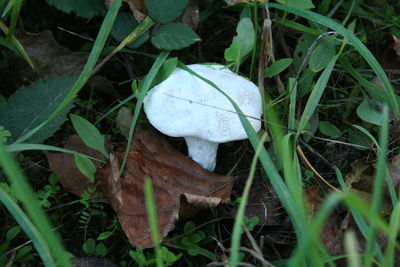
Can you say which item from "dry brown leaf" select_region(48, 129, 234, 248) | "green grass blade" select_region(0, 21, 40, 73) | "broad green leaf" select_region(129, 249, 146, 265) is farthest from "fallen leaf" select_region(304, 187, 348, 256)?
"green grass blade" select_region(0, 21, 40, 73)

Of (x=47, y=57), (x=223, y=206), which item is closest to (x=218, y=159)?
(x=223, y=206)

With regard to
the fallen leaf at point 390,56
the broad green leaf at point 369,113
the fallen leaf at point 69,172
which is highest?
the fallen leaf at point 390,56

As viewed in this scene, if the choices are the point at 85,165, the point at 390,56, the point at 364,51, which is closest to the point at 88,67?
the point at 85,165

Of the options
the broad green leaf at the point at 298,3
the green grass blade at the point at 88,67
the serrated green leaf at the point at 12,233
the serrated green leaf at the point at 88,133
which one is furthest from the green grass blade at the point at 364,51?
the serrated green leaf at the point at 12,233

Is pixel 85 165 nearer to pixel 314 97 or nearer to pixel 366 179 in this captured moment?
pixel 314 97

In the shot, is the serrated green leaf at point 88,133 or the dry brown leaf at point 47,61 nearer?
the serrated green leaf at point 88,133

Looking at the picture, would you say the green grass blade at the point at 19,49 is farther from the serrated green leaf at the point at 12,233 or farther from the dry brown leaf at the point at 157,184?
the serrated green leaf at the point at 12,233
